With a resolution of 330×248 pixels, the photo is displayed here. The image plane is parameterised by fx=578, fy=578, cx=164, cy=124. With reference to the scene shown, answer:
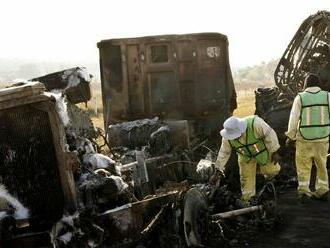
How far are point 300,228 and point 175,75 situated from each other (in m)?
4.33

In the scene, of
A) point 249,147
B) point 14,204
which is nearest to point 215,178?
point 249,147

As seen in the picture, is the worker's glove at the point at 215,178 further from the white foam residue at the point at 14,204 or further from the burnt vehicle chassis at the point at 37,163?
the white foam residue at the point at 14,204

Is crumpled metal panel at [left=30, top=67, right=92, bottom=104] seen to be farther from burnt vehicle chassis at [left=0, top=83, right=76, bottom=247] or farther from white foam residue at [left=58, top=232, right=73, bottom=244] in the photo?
white foam residue at [left=58, top=232, right=73, bottom=244]

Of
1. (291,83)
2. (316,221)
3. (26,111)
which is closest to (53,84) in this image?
(26,111)

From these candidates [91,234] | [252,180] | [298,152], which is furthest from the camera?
[298,152]

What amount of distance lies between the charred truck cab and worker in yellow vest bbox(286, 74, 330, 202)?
2503 mm

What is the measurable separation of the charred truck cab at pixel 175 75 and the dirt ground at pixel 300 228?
110 inches

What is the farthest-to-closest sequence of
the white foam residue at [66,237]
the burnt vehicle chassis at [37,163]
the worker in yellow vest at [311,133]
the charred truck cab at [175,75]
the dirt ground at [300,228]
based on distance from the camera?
the charred truck cab at [175,75] < the worker in yellow vest at [311,133] < the dirt ground at [300,228] < the burnt vehicle chassis at [37,163] < the white foam residue at [66,237]

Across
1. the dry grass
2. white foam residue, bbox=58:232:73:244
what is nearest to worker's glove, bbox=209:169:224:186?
white foam residue, bbox=58:232:73:244

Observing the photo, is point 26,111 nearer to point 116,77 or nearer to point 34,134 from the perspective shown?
point 34,134

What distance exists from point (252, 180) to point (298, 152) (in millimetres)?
933

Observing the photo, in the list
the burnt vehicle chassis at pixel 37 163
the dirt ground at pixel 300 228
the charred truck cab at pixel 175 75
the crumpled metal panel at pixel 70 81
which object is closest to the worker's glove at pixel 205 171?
the dirt ground at pixel 300 228

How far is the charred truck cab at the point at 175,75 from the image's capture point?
10070 mm

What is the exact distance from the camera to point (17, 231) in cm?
493
